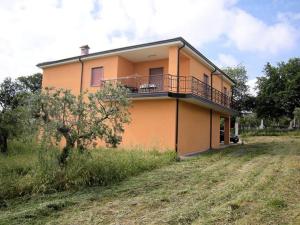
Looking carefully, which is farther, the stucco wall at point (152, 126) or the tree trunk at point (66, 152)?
the stucco wall at point (152, 126)

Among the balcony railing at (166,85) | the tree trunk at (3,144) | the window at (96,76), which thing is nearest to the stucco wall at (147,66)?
the balcony railing at (166,85)

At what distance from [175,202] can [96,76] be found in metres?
13.8

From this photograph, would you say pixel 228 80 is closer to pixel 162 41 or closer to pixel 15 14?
pixel 162 41

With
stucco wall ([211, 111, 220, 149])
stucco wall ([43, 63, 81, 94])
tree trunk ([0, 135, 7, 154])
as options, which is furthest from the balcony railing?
tree trunk ([0, 135, 7, 154])

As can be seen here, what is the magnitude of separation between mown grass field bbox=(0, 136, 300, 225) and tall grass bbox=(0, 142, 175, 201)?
36cm

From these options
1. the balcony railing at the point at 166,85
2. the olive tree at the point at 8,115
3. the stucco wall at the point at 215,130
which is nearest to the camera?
the olive tree at the point at 8,115

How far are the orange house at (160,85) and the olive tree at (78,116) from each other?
16.7 ft

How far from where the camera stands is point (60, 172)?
8766mm

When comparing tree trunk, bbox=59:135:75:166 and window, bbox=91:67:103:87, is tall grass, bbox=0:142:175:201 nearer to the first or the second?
tree trunk, bbox=59:135:75:166

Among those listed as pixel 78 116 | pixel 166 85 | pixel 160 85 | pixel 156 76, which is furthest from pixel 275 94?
pixel 78 116

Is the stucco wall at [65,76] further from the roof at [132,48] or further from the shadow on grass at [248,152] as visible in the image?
the shadow on grass at [248,152]

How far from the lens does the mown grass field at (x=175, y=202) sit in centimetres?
609

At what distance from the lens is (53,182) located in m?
8.52

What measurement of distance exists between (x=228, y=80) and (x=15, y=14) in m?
18.1
